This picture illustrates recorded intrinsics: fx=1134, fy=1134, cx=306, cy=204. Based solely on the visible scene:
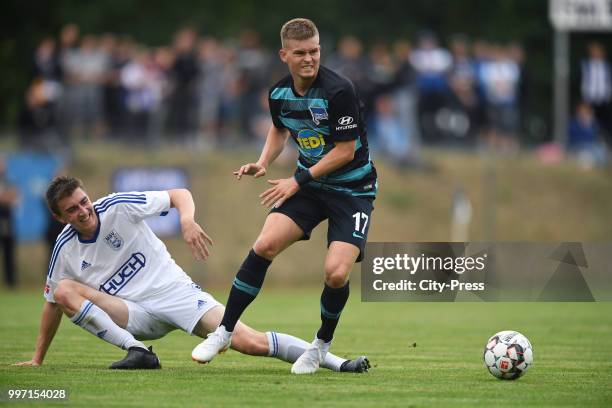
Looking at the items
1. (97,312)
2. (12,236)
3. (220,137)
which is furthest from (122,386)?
(220,137)

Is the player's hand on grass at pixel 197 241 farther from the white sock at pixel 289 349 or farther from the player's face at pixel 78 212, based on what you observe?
the white sock at pixel 289 349

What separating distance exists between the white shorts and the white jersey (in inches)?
2.8

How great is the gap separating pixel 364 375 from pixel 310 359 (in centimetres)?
45

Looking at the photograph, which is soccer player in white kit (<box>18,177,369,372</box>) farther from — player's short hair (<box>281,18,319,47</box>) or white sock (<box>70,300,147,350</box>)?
player's short hair (<box>281,18,319,47</box>)

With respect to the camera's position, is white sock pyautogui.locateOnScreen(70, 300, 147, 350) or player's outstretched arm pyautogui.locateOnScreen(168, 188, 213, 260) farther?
white sock pyautogui.locateOnScreen(70, 300, 147, 350)

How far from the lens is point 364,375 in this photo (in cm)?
909

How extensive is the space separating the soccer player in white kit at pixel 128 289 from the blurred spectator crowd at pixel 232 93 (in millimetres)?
12604

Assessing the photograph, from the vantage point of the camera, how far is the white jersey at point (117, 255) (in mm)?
9195

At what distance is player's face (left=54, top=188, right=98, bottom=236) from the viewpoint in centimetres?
887

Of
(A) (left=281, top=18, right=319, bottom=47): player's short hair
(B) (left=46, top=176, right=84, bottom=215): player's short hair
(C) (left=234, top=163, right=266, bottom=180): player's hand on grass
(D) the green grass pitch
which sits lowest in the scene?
(D) the green grass pitch

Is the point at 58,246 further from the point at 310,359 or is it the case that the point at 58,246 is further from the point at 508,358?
the point at 508,358

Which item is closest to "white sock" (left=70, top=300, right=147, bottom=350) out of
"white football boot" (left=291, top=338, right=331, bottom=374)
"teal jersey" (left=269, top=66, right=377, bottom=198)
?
"white football boot" (left=291, top=338, right=331, bottom=374)
